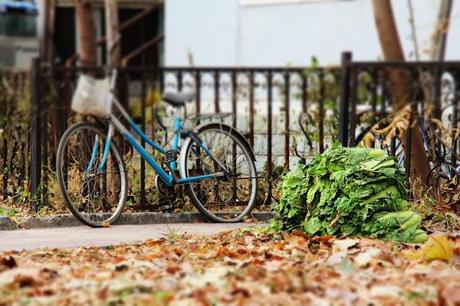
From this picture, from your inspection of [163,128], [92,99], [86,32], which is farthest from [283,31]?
[92,99]

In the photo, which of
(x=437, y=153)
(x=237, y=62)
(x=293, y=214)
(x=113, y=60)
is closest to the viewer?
(x=293, y=214)

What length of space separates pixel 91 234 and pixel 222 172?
1.37 m

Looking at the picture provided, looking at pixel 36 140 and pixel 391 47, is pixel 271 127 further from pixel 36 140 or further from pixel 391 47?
pixel 391 47

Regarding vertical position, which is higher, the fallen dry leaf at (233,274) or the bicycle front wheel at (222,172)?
the bicycle front wheel at (222,172)

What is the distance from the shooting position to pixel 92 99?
8.68 meters

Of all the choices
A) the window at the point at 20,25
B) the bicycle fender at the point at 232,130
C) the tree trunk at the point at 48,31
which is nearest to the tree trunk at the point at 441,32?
the bicycle fender at the point at 232,130

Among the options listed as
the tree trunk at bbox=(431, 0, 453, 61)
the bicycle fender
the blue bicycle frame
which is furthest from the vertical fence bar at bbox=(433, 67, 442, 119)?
the tree trunk at bbox=(431, 0, 453, 61)

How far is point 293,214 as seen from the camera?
7.52 metres

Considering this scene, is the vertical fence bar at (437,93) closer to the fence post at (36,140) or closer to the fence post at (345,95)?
the fence post at (345,95)

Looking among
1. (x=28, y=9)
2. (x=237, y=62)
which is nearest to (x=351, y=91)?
(x=237, y=62)

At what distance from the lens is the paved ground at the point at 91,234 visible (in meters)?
7.53

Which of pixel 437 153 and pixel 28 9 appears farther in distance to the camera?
pixel 28 9

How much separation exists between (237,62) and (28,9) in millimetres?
8018

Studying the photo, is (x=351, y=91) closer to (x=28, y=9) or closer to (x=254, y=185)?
(x=254, y=185)
